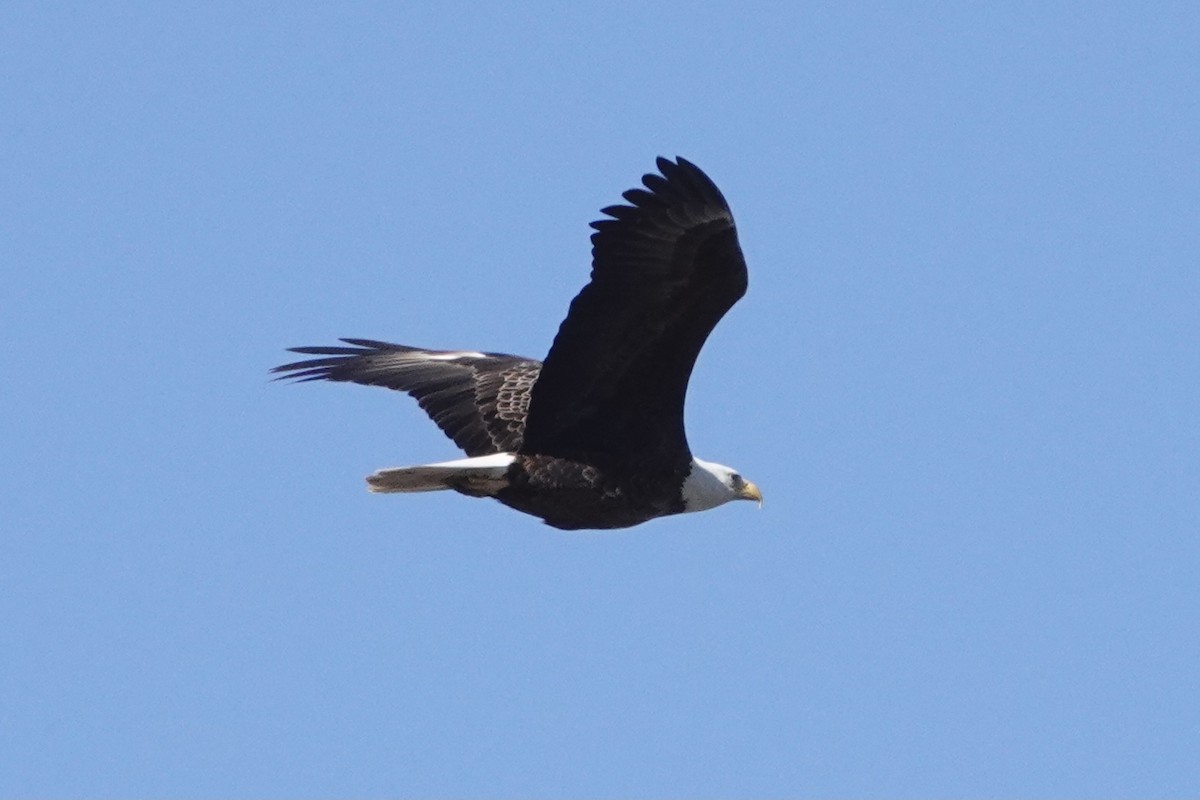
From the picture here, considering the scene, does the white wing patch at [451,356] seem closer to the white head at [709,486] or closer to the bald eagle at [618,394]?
the bald eagle at [618,394]

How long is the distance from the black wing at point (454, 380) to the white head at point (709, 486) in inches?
38.3

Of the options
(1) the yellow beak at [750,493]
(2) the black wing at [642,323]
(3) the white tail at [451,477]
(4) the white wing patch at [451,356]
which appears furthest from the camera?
(4) the white wing patch at [451,356]

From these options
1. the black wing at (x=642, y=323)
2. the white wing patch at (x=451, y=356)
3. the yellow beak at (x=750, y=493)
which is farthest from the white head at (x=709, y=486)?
the white wing patch at (x=451, y=356)

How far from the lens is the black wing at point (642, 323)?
1068 cm

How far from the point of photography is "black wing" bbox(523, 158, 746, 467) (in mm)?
10680

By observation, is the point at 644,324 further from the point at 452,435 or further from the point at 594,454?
the point at 452,435

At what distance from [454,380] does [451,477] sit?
4.93 feet

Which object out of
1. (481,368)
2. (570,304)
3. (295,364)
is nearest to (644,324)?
(570,304)

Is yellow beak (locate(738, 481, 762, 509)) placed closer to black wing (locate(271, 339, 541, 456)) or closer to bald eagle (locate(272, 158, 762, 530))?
bald eagle (locate(272, 158, 762, 530))

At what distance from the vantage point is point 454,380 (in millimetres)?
12922

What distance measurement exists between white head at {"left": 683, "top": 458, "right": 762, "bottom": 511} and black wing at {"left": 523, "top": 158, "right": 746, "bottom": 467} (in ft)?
0.57

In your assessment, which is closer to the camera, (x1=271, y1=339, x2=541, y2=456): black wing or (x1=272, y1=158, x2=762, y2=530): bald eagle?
(x1=272, y1=158, x2=762, y2=530): bald eagle

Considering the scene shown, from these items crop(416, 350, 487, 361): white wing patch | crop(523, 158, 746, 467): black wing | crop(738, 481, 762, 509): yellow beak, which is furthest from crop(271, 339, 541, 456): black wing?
crop(738, 481, 762, 509): yellow beak

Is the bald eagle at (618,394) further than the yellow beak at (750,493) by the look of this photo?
No
